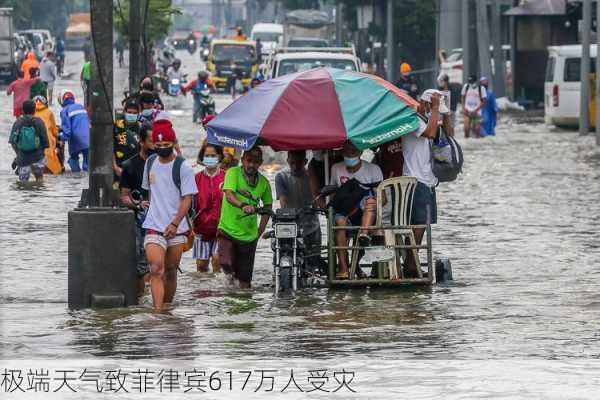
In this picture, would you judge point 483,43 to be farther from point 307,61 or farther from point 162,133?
point 162,133

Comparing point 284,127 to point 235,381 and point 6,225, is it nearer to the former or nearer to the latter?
point 235,381

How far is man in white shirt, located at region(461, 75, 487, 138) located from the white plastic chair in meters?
23.7

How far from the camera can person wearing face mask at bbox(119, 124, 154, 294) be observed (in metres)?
14.6

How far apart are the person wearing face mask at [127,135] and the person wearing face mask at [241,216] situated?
286 cm

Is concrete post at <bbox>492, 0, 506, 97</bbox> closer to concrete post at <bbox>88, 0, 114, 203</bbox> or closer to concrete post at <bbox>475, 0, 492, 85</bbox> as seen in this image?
concrete post at <bbox>475, 0, 492, 85</bbox>

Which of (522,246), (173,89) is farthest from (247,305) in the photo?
(173,89)

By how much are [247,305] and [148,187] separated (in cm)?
129

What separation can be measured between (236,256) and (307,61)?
17638 mm

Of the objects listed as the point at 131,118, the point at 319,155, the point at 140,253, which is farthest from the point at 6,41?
the point at 140,253

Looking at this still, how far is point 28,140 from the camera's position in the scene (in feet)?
85.3

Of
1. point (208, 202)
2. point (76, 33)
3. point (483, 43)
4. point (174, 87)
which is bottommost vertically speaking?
point (174, 87)

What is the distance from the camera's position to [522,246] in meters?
18.7

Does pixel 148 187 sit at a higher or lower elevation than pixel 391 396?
higher

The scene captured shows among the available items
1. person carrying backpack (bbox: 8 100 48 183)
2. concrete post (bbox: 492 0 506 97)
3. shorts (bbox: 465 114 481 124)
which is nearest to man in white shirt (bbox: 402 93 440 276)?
person carrying backpack (bbox: 8 100 48 183)
